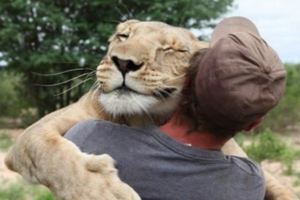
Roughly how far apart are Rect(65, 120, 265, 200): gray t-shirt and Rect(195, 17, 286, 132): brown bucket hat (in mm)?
136

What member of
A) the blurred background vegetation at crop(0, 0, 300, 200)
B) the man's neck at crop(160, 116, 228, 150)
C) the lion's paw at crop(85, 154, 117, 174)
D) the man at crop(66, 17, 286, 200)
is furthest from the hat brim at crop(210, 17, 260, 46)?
the blurred background vegetation at crop(0, 0, 300, 200)

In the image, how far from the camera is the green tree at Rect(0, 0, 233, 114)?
1761cm

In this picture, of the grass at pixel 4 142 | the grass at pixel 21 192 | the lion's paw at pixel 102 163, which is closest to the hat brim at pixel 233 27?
the lion's paw at pixel 102 163

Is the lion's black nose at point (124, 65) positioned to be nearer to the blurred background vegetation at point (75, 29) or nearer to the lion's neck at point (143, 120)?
the lion's neck at point (143, 120)

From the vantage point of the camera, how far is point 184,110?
7.76ft

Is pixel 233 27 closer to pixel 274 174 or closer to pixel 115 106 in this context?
pixel 115 106

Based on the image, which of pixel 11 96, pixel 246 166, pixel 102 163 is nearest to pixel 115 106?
pixel 102 163

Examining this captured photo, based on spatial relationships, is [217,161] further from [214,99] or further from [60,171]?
[60,171]

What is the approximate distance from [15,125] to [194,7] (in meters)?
5.19

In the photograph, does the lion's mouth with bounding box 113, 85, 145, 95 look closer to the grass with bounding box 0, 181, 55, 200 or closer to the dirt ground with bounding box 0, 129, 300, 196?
the grass with bounding box 0, 181, 55, 200

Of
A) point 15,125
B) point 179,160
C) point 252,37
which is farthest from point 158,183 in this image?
point 15,125

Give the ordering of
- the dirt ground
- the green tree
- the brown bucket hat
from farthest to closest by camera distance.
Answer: the green tree < the dirt ground < the brown bucket hat

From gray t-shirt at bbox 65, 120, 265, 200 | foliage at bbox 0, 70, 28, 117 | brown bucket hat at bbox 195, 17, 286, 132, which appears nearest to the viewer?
brown bucket hat at bbox 195, 17, 286, 132

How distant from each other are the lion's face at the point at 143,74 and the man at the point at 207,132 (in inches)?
2.6
